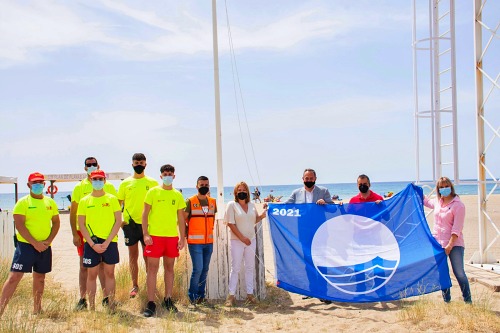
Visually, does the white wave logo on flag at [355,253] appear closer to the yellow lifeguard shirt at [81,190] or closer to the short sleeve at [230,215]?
the short sleeve at [230,215]

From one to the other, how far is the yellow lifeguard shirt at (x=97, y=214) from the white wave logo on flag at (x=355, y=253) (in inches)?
124

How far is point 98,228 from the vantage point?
22.8ft

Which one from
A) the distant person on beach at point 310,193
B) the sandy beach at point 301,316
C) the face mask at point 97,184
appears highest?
the face mask at point 97,184

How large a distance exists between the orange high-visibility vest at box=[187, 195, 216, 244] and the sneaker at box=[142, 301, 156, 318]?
3.44ft

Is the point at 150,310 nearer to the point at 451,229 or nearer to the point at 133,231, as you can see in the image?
the point at 133,231

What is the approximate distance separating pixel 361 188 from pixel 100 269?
4176mm

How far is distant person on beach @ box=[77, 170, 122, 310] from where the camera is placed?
6941 mm

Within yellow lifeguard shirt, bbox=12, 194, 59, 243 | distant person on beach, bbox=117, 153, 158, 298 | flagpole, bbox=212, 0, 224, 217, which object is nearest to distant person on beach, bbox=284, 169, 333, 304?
flagpole, bbox=212, 0, 224, 217

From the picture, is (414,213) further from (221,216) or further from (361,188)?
(221,216)

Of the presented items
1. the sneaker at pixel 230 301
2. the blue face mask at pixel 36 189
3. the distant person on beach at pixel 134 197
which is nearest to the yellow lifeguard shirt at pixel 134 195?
the distant person on beach at pixel 134 197

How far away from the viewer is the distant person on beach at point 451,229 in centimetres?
699

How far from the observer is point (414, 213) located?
7.57 m

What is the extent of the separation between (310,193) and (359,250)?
1.21 metres

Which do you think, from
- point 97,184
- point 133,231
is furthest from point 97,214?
point 133,231
